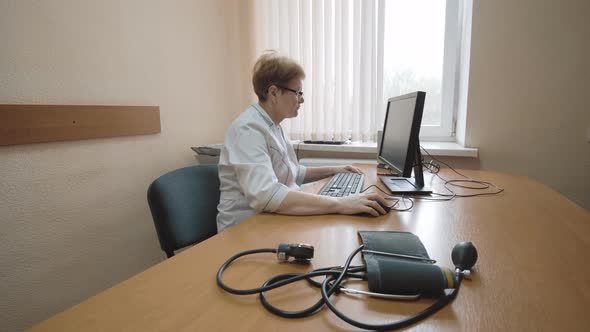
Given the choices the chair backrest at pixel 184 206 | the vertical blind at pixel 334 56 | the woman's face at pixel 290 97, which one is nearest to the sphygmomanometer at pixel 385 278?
the chair backrest at pixel 184 206

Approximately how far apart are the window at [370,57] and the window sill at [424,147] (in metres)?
0.10

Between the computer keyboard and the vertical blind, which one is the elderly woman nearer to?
the computer keyboard

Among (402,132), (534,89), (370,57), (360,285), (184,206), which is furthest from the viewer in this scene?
(370,57)

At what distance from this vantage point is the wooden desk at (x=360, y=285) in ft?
1.57

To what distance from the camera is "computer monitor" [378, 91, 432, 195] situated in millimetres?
1113

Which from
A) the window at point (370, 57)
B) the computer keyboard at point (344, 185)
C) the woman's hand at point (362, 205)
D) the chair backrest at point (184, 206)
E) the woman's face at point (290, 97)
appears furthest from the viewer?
the window at point (370, 57)

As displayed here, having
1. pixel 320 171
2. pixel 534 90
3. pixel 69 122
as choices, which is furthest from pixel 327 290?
pixel 534 90

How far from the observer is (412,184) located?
137 cm

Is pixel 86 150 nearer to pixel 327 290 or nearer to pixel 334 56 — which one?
pixel 327 290

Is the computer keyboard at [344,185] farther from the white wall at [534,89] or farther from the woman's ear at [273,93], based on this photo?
the white wall at [534,89]

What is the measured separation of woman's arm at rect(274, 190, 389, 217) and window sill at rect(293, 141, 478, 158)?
1135 millimetres

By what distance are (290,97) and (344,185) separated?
1.39 feet

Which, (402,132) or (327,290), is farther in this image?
(402,132)

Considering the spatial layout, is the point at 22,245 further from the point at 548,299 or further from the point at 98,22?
the point at 548,299
